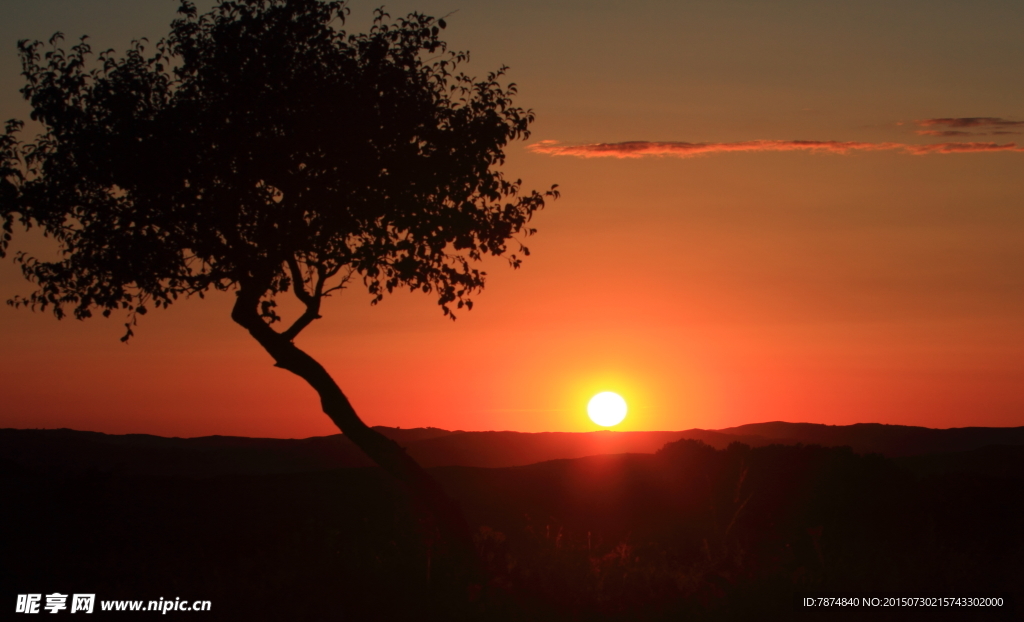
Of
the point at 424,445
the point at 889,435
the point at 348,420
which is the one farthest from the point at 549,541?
the point at 889,435

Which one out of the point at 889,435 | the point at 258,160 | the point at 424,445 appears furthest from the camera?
the point at 889,435

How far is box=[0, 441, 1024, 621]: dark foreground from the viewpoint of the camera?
15266 millimetres

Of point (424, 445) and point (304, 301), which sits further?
point (424, 445)

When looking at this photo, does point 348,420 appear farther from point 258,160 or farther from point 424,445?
point 424,445

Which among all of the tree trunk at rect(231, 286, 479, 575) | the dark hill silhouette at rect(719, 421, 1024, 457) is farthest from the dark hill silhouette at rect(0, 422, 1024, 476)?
the tree trunk at rect(231, 286, 479, 575)

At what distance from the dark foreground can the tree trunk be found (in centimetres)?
48

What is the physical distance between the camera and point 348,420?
20.1 metres

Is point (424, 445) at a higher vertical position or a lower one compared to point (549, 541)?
higher

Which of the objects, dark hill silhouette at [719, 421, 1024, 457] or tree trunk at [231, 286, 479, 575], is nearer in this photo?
tree trunk at [231, 286, 479, 575]

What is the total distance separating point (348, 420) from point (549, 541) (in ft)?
16.1

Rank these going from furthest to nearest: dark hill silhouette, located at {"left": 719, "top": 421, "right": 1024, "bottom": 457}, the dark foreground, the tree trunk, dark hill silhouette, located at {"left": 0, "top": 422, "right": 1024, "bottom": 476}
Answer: dark hill silhouette, located at {"left": 719, "top": 421, "right": 1024, "bottom": 457}
dark hill silhouette, located at {"left": 0, "top": 422, "right": 1024, "bottom": 476}
the tree trunk
the dark foreground

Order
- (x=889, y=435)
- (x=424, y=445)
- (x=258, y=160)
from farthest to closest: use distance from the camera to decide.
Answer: (x=889, y=435), (x=424, y=445), (x=258, y=160)

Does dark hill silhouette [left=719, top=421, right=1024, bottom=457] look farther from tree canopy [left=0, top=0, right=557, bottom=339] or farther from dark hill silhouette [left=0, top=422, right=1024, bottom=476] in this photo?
tree canopy [left=0, top=0, right=557, bottom=339]

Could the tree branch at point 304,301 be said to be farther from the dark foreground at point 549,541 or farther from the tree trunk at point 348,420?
the dark foreground at point 549,541
